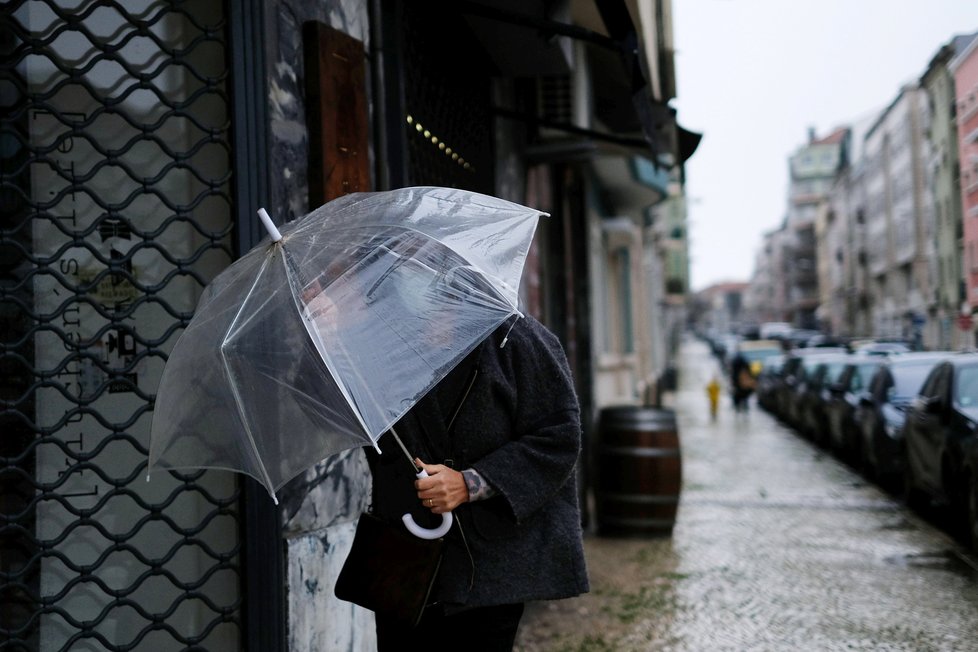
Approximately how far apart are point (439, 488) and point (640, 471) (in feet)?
22.0

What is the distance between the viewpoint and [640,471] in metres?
9.17

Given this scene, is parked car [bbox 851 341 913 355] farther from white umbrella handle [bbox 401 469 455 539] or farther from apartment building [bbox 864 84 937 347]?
apartment building [bbox 864 84 937 347]

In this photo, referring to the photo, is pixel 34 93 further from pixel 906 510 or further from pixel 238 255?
pixel 906 510

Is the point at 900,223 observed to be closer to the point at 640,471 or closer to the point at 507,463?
the point at 640,471

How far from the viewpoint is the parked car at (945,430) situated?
30.0 feet

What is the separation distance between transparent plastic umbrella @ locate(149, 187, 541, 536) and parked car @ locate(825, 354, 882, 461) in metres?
13.2

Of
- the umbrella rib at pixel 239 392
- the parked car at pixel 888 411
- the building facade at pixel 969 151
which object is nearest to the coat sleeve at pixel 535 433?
the umbrella rib at pixel 239 392

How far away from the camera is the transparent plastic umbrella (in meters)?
2.63

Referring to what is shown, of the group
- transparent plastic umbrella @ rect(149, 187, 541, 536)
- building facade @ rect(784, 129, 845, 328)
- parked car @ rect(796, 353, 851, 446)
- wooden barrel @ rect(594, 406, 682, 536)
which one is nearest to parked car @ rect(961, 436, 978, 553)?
wooden barrel @ rect(594, 406, 682, 536)

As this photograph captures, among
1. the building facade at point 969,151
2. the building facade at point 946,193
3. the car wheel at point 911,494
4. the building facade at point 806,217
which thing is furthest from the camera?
the building facade at point 806,217

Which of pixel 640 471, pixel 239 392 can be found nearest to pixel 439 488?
pixel 239 392

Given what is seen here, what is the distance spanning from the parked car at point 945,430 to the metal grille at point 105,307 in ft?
22.4

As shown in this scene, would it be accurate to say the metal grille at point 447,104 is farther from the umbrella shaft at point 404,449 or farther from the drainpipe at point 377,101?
the umbrella shaft at point 404,449

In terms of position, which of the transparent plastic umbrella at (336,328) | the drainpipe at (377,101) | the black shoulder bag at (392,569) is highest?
the drainpipe at (377,101)
